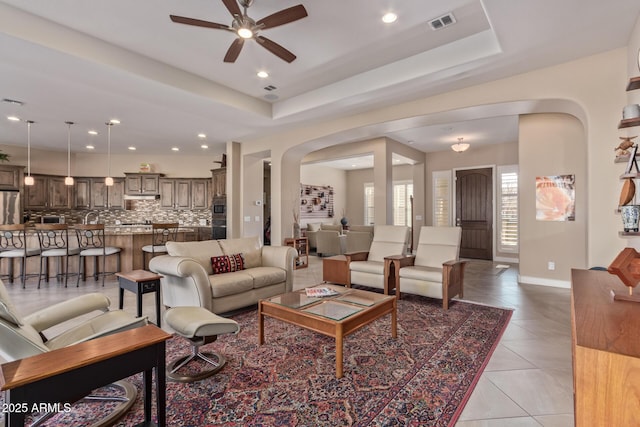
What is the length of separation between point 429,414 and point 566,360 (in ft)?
4.93

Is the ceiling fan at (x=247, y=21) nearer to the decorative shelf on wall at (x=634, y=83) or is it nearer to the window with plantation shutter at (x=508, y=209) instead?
the decorative shelf on wall at (x=634, y=83)

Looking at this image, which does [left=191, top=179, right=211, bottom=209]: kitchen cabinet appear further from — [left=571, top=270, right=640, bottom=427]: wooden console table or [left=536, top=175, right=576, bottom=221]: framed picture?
[left=571, top=270, right=640, bottom=427]: wooden console table

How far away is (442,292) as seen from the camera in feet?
13.0

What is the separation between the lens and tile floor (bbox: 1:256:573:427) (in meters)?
1.93

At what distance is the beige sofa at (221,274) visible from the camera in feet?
10.9

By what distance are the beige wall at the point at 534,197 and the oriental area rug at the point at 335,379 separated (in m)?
2.49

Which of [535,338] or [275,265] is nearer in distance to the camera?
[535,338]

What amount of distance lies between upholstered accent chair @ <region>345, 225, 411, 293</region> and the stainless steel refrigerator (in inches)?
328

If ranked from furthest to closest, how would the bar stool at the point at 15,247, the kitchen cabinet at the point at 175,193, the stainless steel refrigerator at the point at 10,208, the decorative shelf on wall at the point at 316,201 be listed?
the decorative shelf on wall at the point at 316,201 → the kitchen cabinet at the point at 175,193 → the stainless steel refrigerator at the point at 10,208 → the bar stool at the point at 15,247

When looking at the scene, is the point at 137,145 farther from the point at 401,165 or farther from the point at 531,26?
the point at 531,26

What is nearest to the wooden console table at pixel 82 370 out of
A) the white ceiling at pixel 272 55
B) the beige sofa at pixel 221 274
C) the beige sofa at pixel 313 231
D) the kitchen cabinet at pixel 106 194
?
the beige sofa at pixel 221 274

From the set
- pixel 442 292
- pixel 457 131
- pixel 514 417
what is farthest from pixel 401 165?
pixel 514 417

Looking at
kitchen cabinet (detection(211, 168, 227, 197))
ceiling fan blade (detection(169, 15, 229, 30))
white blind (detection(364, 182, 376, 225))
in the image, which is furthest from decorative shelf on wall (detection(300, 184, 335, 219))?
ceiling fan blade (detection(169, 15, 229, 30))

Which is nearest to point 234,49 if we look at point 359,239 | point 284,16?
point 284,16
